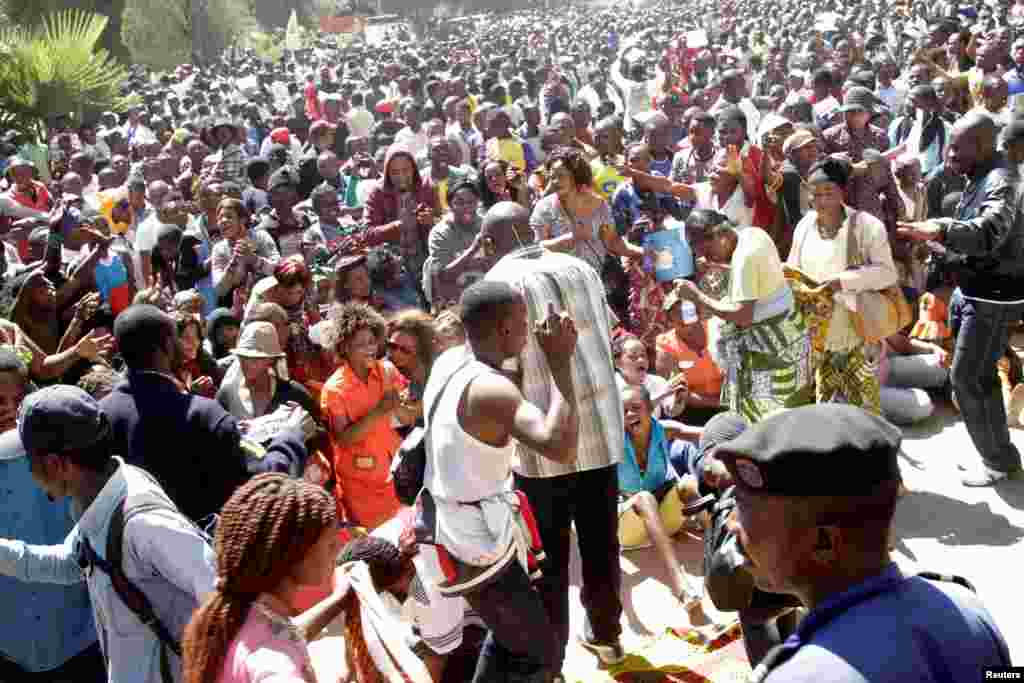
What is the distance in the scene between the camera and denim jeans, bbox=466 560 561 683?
3559 millimetres

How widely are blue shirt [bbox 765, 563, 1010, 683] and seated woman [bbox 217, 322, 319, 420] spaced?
11.7 ft

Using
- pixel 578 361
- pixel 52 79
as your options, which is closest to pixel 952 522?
pixel 578 361

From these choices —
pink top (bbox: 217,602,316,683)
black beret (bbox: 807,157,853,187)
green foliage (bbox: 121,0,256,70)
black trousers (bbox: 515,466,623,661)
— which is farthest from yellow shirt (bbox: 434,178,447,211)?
green foliage (bbox: 121,0,256,70)

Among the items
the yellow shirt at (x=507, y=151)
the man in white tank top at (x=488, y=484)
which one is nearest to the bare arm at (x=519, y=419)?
the man in white tank top at (x=488, y=484)

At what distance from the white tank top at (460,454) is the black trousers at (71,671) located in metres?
1.15

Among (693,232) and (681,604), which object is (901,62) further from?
(681,604)

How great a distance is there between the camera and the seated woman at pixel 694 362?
236 inches

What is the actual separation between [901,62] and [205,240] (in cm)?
1269

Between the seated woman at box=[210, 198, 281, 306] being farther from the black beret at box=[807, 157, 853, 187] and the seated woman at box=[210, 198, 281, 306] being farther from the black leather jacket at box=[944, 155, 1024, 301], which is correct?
the black leather jacket at box=[944, 155, 1024, 301]

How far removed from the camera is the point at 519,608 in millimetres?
3566

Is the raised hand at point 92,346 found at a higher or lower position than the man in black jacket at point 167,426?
lower

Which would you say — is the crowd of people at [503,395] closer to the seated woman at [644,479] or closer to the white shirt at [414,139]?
the seated woman at [644,479]

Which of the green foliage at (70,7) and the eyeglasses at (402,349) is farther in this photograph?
the green foliage at (70,7)

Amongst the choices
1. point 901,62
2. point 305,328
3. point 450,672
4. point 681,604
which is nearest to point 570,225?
point 305,328
